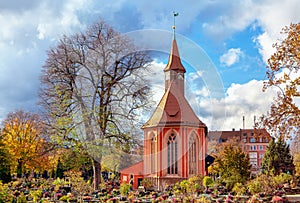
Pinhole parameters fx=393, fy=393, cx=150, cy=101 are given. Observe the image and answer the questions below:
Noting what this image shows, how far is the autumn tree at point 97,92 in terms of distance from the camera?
1802cm

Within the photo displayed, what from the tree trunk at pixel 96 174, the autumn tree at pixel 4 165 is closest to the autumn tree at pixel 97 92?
the tree trunk at pixel 96 174

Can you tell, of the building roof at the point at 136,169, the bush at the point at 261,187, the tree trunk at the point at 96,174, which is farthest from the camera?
the building roof at the point at 136,169

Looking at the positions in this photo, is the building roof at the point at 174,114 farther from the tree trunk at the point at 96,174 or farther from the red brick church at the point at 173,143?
the tree trunk at the point at 96,174

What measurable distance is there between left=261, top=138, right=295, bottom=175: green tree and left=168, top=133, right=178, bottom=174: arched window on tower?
1680 centimetres

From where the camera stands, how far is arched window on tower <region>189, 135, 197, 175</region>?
83.8ft

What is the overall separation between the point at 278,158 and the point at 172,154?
18394mm

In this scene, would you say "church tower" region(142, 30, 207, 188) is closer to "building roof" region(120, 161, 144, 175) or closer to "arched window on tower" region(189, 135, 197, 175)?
"arched window on tower" region(189, 135, 197, 175)

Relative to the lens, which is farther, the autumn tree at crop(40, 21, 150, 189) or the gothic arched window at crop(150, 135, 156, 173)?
the gothic arched window at crop(150, 135, 156, 173)

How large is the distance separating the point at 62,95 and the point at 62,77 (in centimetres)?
95

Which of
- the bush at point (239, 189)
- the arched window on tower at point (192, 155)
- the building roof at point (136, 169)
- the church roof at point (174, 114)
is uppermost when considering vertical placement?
the church roof at point (174, 114)

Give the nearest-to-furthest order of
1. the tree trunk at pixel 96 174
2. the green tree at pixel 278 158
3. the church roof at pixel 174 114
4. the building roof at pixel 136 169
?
the tree trunk at pixel 96 174
the church roof at pixel 174 114
the building roof at pixel 136 169
the green tree at pixel 278 158

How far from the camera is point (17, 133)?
34.2m

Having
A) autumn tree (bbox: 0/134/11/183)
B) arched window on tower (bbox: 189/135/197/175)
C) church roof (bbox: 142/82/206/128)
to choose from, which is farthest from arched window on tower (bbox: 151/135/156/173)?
autumn tree (bbox: 0/134/11/183)

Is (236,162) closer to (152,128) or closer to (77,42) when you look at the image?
(152,128)
